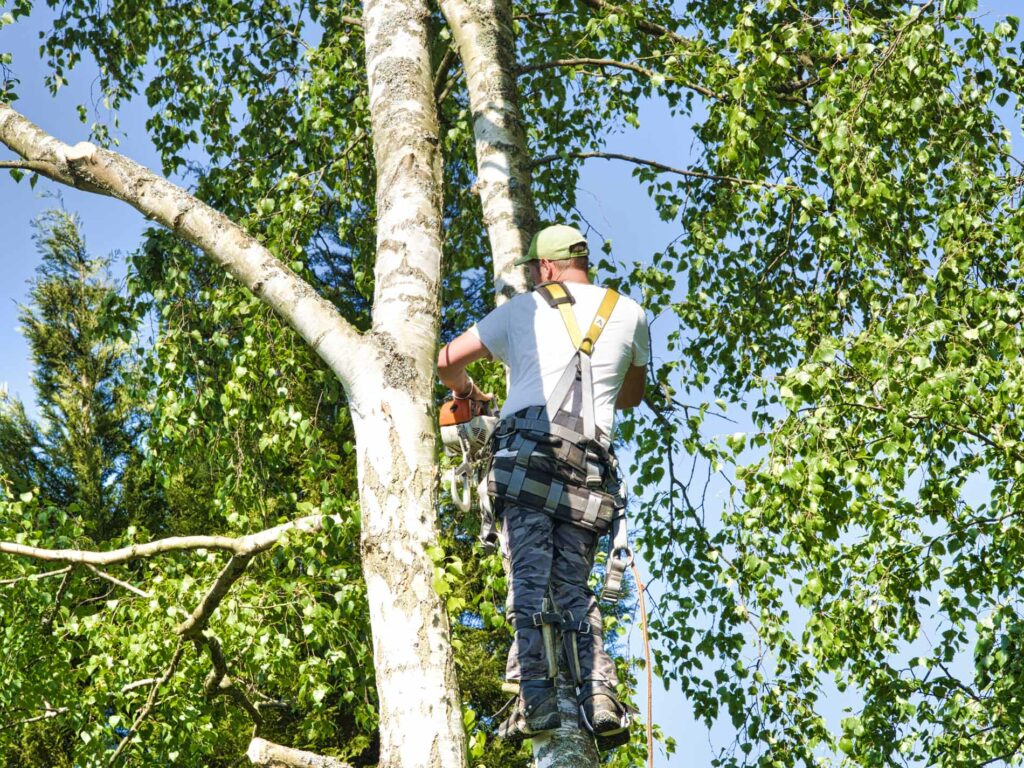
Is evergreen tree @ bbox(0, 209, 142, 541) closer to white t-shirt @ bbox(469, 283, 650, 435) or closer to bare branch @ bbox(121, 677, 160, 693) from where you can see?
bare branch @ bbox(121, 677, 160, 693)

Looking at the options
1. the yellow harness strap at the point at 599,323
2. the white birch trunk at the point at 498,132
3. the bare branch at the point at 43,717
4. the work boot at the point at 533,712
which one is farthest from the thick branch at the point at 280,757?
the bare branch at the point at 43,717

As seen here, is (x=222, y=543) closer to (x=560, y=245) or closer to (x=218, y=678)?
(x=218, y=678)

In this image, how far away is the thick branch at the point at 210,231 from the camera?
133 inches

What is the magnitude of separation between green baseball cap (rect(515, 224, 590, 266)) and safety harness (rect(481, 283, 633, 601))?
0.66ft

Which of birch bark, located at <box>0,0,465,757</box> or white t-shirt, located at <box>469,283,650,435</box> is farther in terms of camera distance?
white t-shirt, located at <box>469,283,650,435</box>

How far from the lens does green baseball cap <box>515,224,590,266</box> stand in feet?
12.7

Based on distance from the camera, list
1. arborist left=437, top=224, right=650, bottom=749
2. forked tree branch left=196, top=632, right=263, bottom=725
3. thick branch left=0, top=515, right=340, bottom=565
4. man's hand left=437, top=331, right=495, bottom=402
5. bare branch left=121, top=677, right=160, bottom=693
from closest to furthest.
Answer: arborist left=437, top=224, right=650, bottom=749, man's hand left=437, top=331, right=495, bottom=402, thick branch left=0, top=515, right=340, bottom=565, forked tree branch left=196, top=632, right=263, bottom=725, bare branch left=121, top=677, right=160, bottom=693

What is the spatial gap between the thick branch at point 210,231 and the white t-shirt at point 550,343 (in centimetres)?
54

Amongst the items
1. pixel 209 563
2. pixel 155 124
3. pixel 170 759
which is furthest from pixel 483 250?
pixel 170 759

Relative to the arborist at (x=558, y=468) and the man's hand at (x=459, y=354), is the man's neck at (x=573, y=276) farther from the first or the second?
the man's hand at (x=459, y=354)

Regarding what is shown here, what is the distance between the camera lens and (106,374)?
611 inches

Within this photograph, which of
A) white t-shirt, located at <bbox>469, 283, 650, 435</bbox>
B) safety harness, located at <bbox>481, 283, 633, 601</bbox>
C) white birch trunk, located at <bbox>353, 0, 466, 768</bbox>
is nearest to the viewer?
white birch trunk, located at <bbox>353, 0, 466, 768</bbox>

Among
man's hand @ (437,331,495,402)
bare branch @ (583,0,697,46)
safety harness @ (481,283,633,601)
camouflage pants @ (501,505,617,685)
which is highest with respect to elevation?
bare branch @ (583,0,697,46)

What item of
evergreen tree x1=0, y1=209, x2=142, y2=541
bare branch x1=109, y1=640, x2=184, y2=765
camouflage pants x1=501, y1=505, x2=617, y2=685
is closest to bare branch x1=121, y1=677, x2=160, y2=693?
bare branch x1=109, y1=640, x2=184, y2=765
